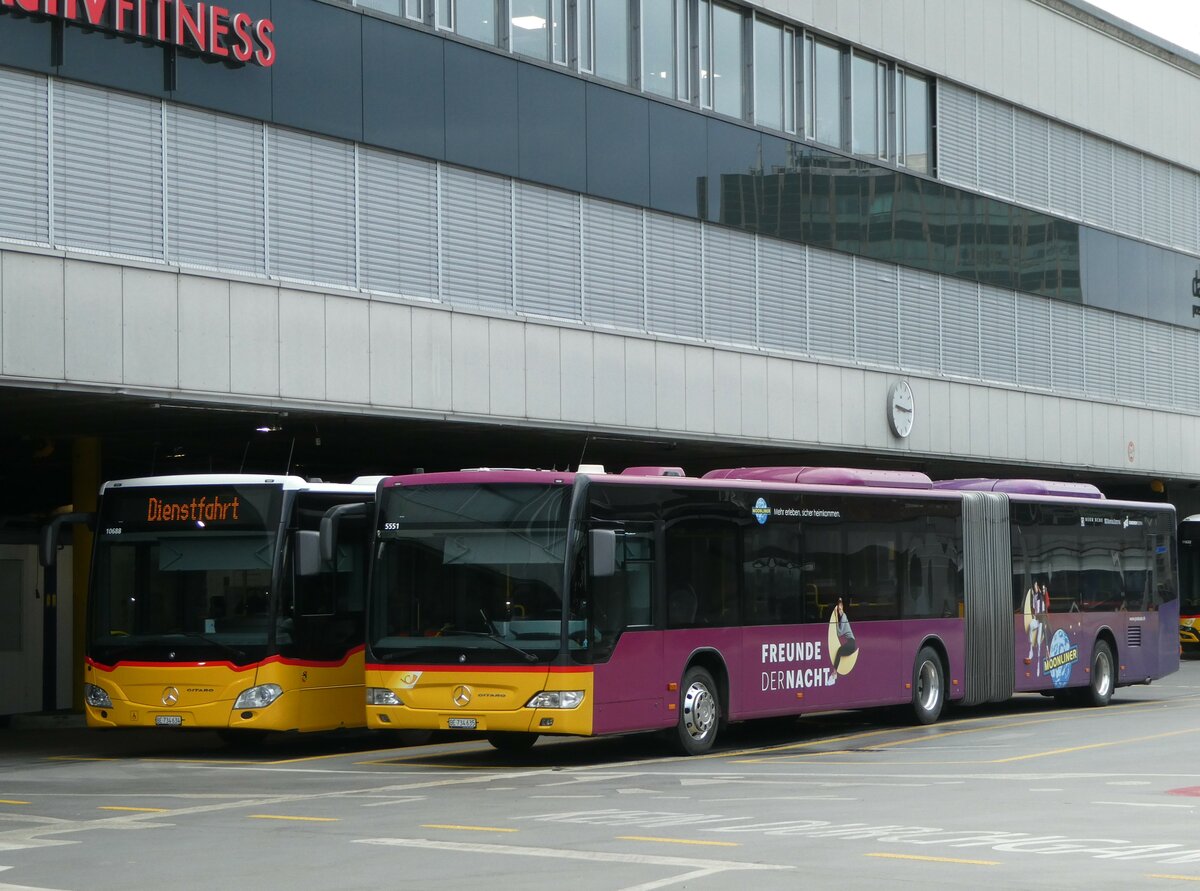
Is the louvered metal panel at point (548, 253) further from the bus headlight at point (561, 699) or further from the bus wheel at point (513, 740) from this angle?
the bus headlight at point (561, 699)

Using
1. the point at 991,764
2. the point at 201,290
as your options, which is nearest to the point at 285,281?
the point at 201,290

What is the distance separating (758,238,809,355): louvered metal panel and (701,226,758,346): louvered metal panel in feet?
0.86

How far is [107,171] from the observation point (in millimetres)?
21078

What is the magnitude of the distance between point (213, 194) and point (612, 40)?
8.50 metres

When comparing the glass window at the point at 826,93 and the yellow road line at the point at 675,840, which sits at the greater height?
the glass window at the point at 826,93

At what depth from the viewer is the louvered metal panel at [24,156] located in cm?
2003

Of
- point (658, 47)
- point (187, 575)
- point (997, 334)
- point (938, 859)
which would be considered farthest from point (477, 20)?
point (938, 859)

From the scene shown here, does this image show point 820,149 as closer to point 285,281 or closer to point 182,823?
point 285,281

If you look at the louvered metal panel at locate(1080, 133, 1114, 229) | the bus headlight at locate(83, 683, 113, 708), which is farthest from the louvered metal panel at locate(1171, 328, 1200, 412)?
the bus headlight at locate(83, 683, 113, 708)

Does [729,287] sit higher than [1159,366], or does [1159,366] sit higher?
[729,287]

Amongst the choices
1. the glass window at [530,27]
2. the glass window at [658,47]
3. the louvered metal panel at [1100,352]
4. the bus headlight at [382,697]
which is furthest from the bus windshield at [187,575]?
the louvered metal panel at [1100,352]

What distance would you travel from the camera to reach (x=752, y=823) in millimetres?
12508

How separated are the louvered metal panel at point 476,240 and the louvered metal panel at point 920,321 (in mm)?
11183

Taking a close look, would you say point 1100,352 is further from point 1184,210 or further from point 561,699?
point 561,699
